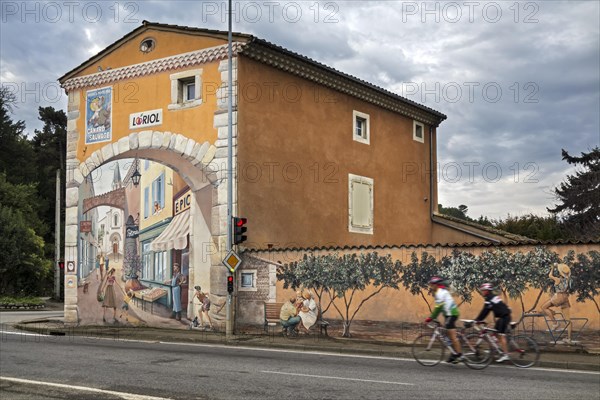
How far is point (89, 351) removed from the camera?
15555mm

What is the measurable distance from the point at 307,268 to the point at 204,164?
5003 mm

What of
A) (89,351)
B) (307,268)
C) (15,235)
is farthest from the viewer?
(15,235)

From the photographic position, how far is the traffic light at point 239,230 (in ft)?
64.8

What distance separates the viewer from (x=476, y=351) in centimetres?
1302

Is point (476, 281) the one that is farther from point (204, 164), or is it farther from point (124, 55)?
point (124, 55)

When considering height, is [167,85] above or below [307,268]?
above

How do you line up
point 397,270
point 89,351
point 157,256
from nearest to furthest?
point 89,351 < point 397,270 < point 157,256

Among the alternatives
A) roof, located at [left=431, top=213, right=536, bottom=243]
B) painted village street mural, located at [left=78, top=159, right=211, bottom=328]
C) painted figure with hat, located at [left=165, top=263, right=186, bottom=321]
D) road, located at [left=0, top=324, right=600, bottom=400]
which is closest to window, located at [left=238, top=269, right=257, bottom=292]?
painted village street mural, located at [left=78, top=159, right=211, bottom=328]

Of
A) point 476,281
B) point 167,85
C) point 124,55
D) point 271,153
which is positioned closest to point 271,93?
point 271,153

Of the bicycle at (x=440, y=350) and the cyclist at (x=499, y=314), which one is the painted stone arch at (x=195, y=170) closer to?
the bicycle at (x=440, y=350)

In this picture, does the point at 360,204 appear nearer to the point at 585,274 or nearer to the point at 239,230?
the point at 239,230

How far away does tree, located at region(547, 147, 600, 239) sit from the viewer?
49656 millimetres

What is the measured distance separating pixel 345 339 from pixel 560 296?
591 centimetres

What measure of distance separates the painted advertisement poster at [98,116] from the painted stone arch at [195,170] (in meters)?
0.50
